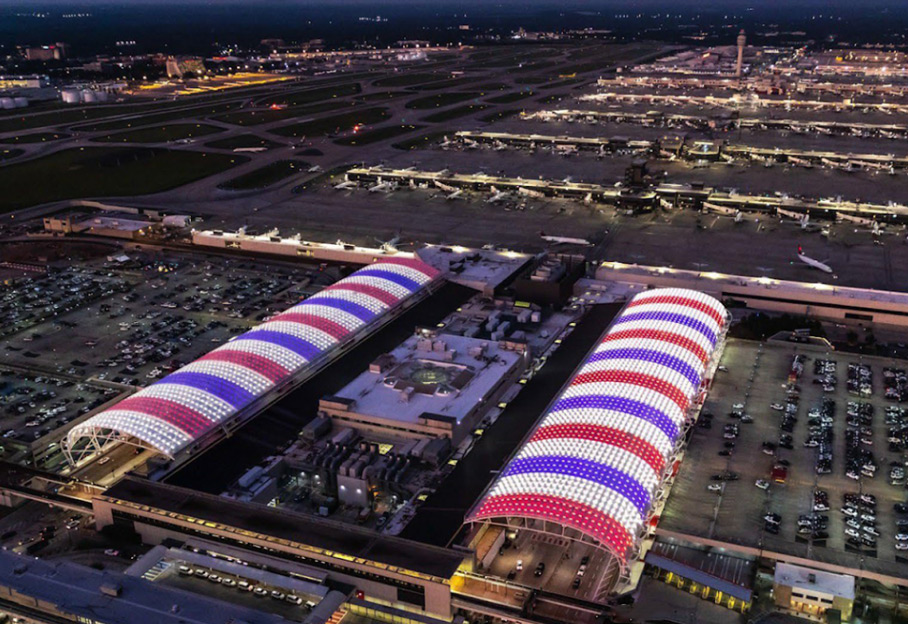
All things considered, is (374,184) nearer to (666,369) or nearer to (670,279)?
(670,279)

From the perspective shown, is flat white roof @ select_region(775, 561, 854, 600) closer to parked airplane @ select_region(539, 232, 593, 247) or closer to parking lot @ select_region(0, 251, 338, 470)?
parking lot @ select_region(0, 251, 338, 470)

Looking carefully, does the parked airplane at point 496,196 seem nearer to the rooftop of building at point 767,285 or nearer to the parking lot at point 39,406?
the rooftop of building at point 767,285

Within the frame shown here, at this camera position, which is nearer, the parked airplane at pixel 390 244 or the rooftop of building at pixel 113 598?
the rooftop of building at pixel 113 598

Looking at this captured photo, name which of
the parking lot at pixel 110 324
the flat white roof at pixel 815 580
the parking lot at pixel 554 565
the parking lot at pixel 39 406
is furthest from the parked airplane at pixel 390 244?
the flat white roof at pixel 815 580

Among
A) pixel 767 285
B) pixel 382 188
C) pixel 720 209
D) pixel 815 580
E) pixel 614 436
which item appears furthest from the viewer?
pixel 382 188

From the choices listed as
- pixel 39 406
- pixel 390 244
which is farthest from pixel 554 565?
pixel 390 244

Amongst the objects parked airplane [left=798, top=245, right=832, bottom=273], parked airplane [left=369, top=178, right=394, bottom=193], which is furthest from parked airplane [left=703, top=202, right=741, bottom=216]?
parked airplane [left=369, top=178, right=394, bottom=193]

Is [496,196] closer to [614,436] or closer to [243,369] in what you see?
[243,369]
